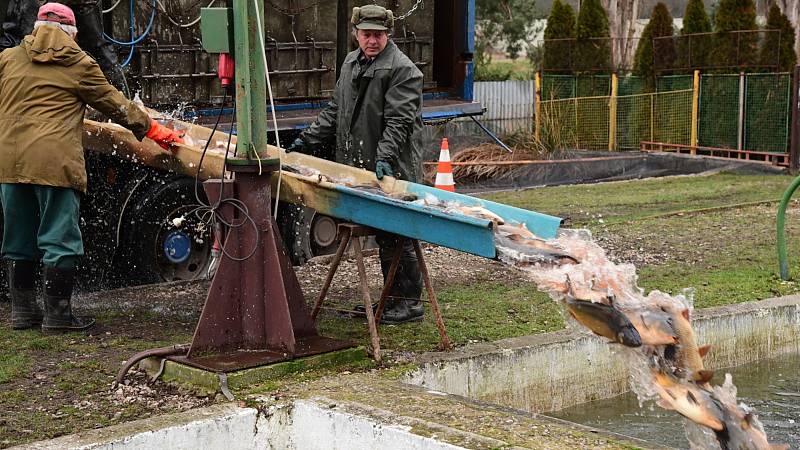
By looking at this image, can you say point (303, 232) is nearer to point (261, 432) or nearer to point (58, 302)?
point (58, 302)

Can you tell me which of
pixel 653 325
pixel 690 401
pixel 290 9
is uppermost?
pixel 290 9

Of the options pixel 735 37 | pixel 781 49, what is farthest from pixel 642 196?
pixel 735 37

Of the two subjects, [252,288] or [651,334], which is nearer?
[651,334]

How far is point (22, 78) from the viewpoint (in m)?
7.09

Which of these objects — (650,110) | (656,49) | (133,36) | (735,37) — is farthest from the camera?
(656,49)

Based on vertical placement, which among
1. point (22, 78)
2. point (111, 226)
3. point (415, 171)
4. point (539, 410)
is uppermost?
point (22, 78)

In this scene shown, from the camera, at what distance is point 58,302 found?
7.26 metres

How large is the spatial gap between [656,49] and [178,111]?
14.6 m

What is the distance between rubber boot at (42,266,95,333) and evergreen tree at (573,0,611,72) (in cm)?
1796

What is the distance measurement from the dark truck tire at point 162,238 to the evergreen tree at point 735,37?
13.5m

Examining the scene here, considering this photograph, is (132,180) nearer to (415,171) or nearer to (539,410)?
(415,171)

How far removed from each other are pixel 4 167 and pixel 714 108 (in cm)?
1610

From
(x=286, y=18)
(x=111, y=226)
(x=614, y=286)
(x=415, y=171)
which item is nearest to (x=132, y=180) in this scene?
(x=111, y=226)

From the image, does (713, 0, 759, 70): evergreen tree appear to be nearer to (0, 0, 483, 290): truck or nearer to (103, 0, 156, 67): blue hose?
(0, 0, 483, 290): truck
